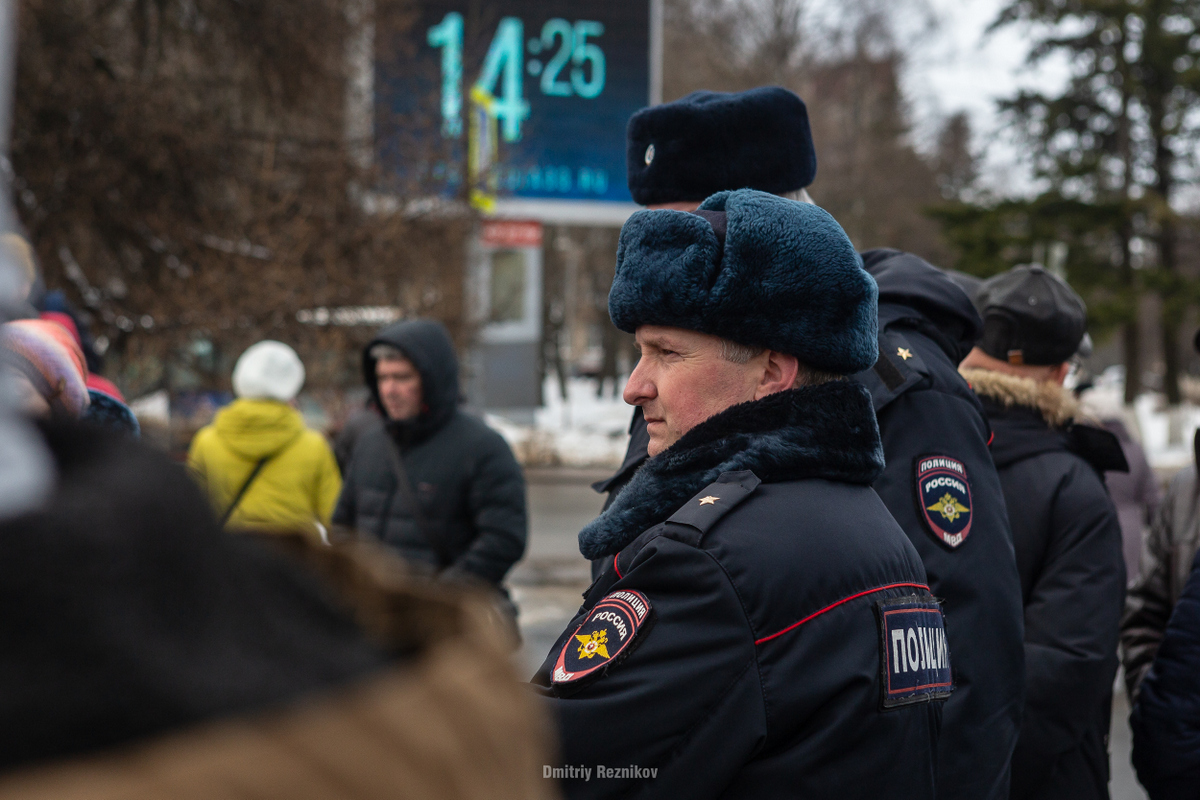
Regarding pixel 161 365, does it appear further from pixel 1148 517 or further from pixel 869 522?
pixel 869 522

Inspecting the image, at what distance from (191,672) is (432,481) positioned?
4.01 metres

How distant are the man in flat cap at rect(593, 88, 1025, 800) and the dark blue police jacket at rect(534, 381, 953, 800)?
0.39 m

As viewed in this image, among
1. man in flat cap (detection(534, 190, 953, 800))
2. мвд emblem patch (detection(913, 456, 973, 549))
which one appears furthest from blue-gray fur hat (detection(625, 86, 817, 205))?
мвд emblem patch (detection(913, 456, 973, 549))

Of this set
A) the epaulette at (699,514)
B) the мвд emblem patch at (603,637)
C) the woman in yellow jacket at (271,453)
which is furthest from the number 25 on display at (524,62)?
the мвд emblem patch at (603,637)

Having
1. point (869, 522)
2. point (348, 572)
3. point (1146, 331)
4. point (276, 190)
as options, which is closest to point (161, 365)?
point (276, 190)

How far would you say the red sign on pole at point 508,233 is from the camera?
12.5 meters

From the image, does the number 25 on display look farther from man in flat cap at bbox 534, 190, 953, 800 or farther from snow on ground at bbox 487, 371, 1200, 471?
man in flat cap at bbox 534, 190, 953, 800

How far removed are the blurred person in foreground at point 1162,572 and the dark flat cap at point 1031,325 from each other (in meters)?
0.36

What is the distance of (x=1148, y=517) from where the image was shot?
5352 mm

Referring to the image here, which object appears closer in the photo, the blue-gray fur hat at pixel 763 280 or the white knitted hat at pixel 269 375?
the blue-gray fur hat at pixel 763 280

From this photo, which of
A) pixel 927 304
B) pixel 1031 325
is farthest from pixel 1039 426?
pixel 927 304

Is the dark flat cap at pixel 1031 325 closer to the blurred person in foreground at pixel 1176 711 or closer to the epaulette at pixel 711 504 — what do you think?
the blurred person in foreground at pixel 1176 711

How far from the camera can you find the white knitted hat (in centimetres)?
512

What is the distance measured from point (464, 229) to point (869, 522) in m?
10.2
